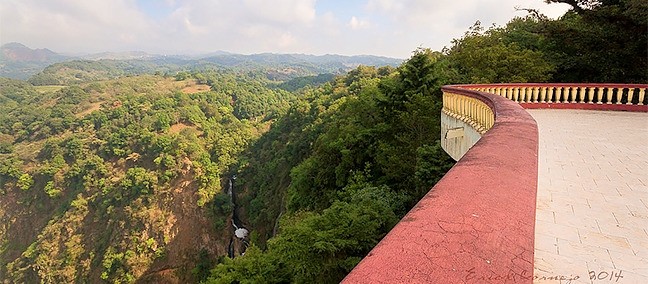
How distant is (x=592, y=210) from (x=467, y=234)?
2.51m

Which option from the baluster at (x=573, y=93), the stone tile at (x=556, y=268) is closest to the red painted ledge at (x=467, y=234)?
the stone tile at (x=556, y=268)

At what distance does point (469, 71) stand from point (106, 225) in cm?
5282

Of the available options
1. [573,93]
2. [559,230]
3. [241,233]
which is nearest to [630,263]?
[559,230]

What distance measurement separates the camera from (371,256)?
1096mm

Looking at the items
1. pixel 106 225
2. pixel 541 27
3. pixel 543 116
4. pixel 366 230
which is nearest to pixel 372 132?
pixel 541 27

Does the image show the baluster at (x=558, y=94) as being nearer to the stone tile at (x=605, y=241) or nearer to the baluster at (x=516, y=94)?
the baluster at (x=516, y=94)

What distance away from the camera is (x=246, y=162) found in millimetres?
58344

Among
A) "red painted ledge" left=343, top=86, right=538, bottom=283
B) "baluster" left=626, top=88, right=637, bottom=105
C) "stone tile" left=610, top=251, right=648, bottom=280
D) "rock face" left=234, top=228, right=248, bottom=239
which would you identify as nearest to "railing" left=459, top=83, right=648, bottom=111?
"baluster" left=626, top=88, right=637, bottom=105

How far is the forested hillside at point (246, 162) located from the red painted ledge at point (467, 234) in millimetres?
8210

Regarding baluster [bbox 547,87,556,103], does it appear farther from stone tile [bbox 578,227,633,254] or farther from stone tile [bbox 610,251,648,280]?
stone tile [bbox 610,251,648,280]

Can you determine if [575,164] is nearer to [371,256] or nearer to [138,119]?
[371,256]

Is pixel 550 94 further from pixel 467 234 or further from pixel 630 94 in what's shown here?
pixel 467 234

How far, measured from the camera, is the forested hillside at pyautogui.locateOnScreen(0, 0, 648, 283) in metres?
12.6

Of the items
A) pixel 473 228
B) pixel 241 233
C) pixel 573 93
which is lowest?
pixel 241 233
